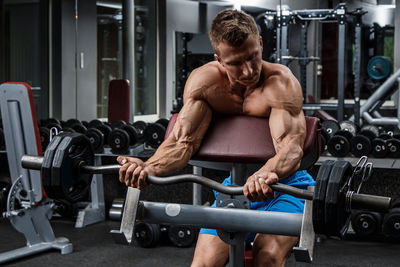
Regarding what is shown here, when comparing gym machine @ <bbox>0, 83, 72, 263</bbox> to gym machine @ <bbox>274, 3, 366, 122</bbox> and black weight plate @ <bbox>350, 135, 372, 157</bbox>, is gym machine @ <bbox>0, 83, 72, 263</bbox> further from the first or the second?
gym machine @ <bbox>274, 3, 366, 122</bbox>

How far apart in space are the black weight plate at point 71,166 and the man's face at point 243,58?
0.40m

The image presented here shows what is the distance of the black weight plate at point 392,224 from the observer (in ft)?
10.6

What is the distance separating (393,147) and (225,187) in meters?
2.97

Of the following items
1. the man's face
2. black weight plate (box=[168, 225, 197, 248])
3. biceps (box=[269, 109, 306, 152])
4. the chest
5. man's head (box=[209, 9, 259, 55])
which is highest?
man's head (box=[209, 9, 259, 55])

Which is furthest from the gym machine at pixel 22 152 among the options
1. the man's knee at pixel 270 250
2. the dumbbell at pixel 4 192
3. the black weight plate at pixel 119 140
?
the man's knee at pixel 270 250

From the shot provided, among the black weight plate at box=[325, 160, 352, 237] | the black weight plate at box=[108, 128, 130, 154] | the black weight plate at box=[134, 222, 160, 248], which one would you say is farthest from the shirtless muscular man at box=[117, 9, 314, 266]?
the black weight plate at box=[108, 128, 130, 154]

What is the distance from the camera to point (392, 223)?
3238mm

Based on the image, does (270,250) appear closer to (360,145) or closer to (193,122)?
(193,122)

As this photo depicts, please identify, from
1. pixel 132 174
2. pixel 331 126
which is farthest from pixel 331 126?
pixel 132 174

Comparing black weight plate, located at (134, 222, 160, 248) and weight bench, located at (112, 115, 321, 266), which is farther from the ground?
weight bench, located at (112, 115, 321, 266)

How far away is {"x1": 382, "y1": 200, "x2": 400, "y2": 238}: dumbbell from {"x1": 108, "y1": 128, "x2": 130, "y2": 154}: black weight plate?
1.83 m

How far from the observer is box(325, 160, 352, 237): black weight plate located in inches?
42.8

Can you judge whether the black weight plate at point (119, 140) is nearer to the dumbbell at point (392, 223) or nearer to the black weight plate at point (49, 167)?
the dumbbell at point (392, 223)

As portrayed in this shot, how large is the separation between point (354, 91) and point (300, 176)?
11.8 feet
